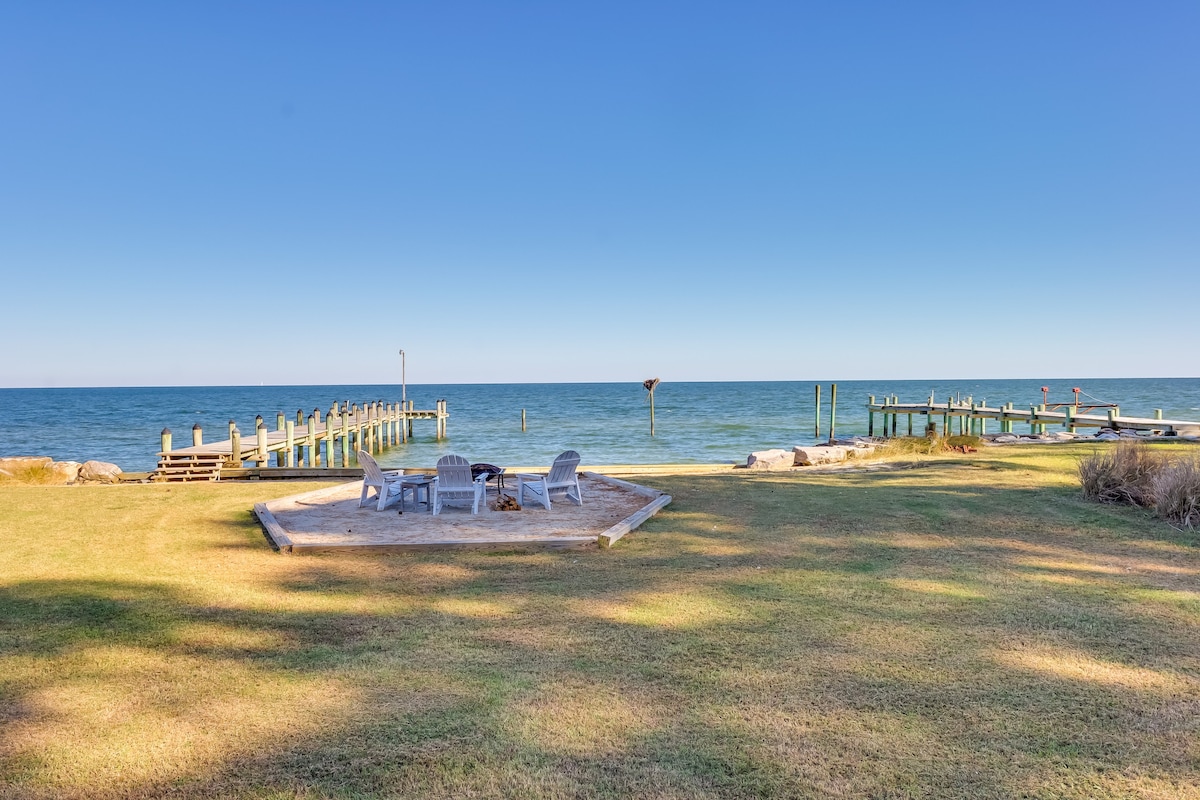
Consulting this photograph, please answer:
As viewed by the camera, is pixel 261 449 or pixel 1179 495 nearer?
pixel 1179 495

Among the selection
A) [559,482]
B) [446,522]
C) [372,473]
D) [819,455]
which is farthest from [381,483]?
[819,455]

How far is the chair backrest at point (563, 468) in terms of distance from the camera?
9782 millimetres

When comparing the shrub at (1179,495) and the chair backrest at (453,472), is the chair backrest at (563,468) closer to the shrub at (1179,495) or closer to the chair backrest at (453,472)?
the chair backrest at (453,472)

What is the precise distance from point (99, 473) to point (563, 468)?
15.2 m

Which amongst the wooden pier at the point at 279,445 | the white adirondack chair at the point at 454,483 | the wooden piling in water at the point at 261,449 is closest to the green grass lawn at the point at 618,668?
the white adirondack chair at the point at 454,483

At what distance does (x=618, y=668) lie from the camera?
4.19m

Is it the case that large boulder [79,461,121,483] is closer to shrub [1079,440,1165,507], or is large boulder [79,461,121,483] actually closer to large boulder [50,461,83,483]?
large boulder [50,461,83,483]

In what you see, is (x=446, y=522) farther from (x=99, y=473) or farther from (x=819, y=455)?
(x=819, y=455)

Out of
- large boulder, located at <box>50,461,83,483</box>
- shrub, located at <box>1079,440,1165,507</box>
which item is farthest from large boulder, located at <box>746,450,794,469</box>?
large boulder, located at <box>50,461,83,483</box>

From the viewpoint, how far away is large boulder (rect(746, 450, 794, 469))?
21.2 m

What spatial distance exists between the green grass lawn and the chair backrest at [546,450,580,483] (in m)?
2.24

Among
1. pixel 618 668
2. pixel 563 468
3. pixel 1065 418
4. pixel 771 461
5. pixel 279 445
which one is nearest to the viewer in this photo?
pixel 618 668

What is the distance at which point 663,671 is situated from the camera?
4.16m

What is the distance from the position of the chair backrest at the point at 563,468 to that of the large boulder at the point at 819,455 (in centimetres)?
1314
